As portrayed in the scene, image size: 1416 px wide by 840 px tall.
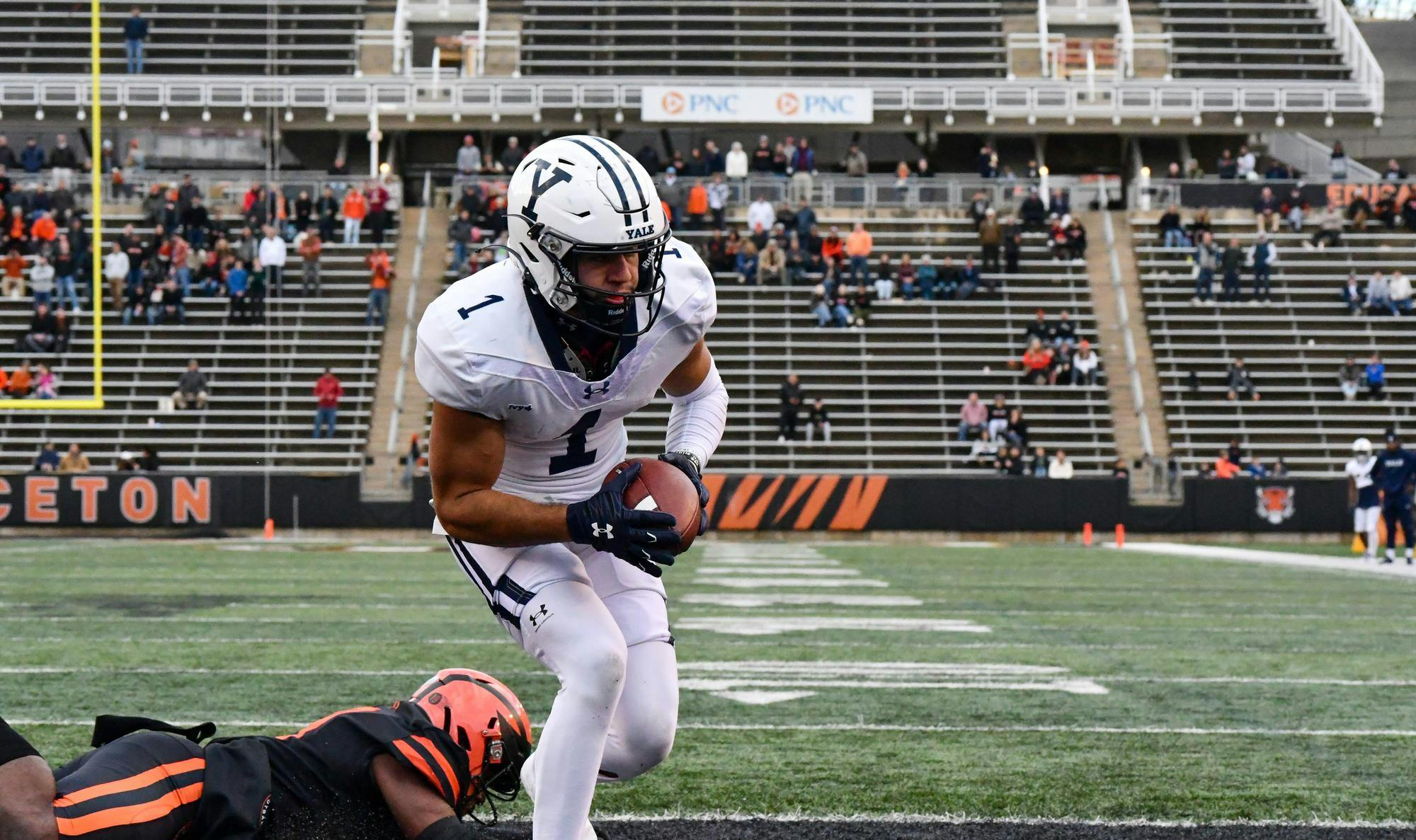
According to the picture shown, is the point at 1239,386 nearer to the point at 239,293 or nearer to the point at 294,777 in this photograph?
the point at 239,293

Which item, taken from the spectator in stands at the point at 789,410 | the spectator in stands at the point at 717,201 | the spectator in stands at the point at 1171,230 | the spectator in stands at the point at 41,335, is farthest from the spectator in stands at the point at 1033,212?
the spectator in stands at the point at 41,335

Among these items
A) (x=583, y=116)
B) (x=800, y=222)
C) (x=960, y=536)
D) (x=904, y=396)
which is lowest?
(x=960, y=536)

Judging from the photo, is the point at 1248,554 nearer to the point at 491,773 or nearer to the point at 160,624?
the point at 160,624

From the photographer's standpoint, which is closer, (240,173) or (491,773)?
(491,773)

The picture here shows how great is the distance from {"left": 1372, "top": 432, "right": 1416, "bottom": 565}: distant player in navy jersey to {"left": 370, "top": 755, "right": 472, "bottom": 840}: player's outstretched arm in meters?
14.5

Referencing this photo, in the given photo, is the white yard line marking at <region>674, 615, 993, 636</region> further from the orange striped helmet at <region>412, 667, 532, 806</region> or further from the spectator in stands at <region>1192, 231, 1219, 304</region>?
the spectator in stands at <region>1192, 231, 1219, 304</region>

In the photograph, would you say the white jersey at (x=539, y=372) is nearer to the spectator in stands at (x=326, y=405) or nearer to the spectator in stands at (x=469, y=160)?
the spectator in stands at (x=326, y=405)

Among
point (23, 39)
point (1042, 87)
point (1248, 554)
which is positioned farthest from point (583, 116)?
point (1248, 554)

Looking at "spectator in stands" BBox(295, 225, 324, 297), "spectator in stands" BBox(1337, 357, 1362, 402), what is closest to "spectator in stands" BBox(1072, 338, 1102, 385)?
"spectator in stands" BBox(1337, 357, 1362, 402)

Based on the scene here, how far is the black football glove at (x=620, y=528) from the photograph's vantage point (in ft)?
11.7

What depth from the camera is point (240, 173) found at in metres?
27.2

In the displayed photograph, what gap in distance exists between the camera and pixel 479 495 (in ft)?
12.1

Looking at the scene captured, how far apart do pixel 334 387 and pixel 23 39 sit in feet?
42.0

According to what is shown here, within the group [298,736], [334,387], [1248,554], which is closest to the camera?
[298,736]
